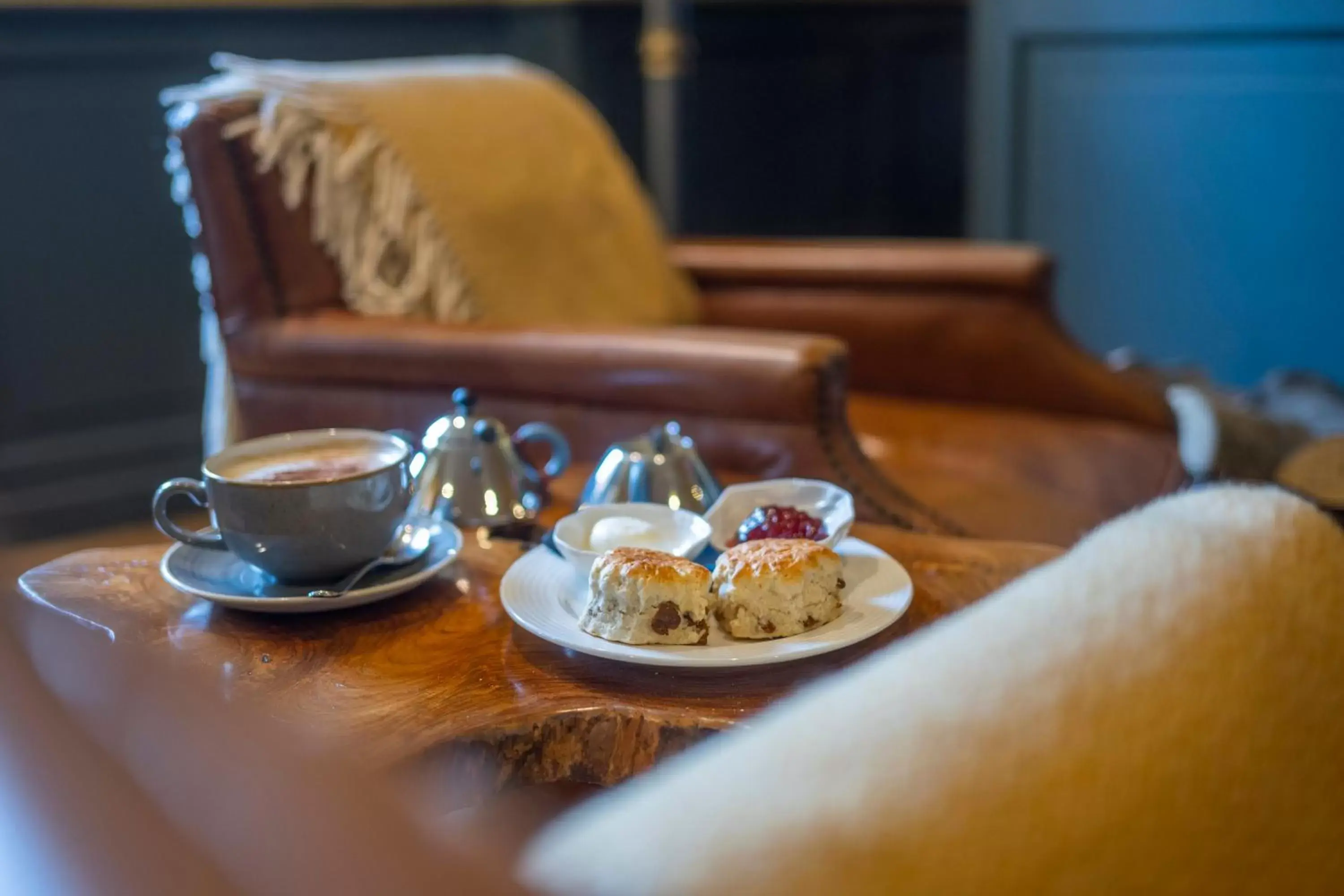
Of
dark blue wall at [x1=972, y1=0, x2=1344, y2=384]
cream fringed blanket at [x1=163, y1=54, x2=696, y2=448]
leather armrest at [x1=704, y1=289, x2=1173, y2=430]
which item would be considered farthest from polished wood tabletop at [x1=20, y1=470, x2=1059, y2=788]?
dark blue wall at [x1=972, y1=0, x2=1344, y2=384]

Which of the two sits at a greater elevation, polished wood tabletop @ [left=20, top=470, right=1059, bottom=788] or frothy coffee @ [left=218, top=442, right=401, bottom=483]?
frothy coffee @ [left=218, top=442, right=401, bottom=483]

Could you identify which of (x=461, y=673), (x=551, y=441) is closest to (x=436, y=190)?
(x=551, y=441)

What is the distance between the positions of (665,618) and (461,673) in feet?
0.43

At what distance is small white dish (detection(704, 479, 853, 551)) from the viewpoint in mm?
1012

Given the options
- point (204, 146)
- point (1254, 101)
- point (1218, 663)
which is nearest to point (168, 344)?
point (204, 146)

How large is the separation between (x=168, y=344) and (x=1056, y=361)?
1.75 m

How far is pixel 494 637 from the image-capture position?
90cm

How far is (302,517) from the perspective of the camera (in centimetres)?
90

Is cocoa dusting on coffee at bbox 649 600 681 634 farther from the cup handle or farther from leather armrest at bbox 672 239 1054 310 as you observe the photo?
leather armrest at bbox 672 239 1054 310

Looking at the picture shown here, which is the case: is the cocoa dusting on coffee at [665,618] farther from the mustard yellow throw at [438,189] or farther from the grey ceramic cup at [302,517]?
the mustard yellow throw at [438,189]

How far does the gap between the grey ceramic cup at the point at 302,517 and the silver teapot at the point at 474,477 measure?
16 cm

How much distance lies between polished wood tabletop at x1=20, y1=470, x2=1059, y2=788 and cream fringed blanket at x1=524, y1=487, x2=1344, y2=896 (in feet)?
1.14

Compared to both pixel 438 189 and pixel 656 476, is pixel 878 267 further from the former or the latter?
pixel 656 476

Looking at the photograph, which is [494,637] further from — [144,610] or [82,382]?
[82,382]
